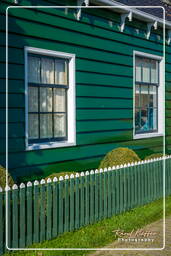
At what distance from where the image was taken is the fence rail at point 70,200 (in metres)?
5.85

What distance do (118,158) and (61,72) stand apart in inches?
82.8

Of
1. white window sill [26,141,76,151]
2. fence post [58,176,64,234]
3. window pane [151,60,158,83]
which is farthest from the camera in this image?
window pane [151,60,158,83]

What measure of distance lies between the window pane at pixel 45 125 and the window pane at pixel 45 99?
0.43 feet

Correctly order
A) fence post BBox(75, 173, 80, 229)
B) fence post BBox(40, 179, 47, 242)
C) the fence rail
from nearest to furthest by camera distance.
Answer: the fence rail, fence post BBox(40, 179, 47, 242), fence post BBox(75, 173, 80, 229)

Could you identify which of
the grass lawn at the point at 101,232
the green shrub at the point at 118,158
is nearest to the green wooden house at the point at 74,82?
the green shrub at the point at 118,158

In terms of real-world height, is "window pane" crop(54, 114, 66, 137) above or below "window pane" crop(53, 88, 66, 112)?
below

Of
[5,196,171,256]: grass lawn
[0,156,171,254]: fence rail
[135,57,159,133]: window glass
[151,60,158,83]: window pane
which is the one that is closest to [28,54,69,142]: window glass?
[0,156,171,254]: fence rail

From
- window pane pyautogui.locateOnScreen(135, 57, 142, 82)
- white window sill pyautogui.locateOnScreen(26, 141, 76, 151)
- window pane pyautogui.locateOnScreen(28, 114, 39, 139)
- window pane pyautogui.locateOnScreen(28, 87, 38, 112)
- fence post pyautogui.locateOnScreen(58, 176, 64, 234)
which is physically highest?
window pane pyautogui.locateOnScreen(135, 57, 142, 82)

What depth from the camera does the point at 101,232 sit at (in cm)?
680

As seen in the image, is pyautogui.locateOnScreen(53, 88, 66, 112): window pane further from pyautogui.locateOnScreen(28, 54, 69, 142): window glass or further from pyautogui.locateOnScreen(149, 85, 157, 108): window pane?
pyautogui.locateOnScreen(149, 85, 157, 108): window pane

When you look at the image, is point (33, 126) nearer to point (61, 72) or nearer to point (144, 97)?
point (61, 72)

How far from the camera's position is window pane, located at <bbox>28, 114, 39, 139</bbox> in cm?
809

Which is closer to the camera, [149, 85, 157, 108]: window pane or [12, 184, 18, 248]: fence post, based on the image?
[12, 184, 18, 248]: fence post

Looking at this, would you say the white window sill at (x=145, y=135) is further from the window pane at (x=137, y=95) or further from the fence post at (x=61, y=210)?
the fence post at (x=61, y=210)
